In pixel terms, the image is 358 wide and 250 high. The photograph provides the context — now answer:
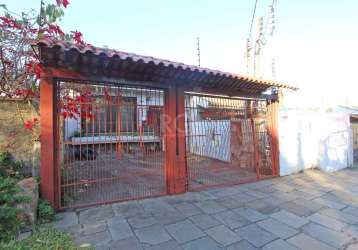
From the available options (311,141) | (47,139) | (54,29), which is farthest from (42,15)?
(311,141)

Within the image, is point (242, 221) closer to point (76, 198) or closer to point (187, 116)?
point (187, 116)

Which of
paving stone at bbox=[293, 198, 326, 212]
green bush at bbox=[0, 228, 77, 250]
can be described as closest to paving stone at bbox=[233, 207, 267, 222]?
paving stone at bbox=[293, 198, 326, 212]

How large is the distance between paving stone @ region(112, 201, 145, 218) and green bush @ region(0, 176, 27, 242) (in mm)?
1481

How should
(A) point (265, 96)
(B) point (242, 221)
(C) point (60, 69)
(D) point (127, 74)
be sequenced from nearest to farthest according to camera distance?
(B) point (242, 221), (C) point (60, 69), (D) point (127, 74), (A) point (265, 96)

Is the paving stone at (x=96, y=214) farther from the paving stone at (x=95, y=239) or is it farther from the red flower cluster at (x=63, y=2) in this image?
the red flower cluster at (x=63, y=2)

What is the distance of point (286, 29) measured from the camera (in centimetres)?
976

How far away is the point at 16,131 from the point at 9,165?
0.94 metres

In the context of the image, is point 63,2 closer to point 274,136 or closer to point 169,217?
point 169,217

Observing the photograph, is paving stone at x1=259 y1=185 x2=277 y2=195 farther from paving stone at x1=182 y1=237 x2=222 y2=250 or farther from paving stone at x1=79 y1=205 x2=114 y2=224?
paving stone at x1=79 y1=205 x2=114 y2=224

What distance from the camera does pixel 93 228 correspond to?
3246mm

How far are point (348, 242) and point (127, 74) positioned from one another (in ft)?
15.1

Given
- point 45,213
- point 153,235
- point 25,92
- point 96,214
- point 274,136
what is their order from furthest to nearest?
point 274,136
point 25,92
point 96,214
point 45,213
point 153,235

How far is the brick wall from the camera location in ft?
17.7

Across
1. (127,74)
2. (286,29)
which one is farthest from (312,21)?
(127,74)
